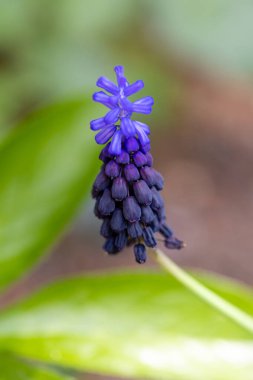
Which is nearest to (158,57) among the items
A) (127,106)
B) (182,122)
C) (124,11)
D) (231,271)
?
(182,122)

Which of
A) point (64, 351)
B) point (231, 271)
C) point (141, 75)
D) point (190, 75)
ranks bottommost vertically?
point (64, 351)

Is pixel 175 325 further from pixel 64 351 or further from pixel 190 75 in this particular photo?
pixel 190 75

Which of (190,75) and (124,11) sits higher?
(190,75)

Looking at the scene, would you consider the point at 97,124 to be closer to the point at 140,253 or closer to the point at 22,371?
the point at 140,253

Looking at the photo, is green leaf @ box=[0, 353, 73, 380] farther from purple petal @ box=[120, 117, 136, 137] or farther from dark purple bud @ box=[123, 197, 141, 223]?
purple petal @ box=[120, 117, 136, 137]

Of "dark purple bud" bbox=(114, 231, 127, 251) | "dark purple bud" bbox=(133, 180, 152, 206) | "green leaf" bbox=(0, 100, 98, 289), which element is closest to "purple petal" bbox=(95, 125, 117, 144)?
"dark purple bud" bbox=(133, 180, 152, 206)

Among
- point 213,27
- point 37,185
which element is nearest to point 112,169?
point 37,185
